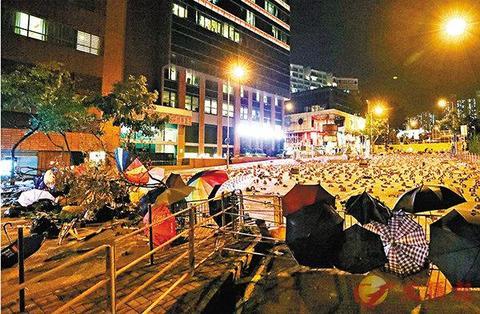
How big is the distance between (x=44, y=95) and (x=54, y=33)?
12533mm

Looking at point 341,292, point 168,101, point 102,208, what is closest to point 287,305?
point 341,292

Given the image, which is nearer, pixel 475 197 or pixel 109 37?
pixel 475 197

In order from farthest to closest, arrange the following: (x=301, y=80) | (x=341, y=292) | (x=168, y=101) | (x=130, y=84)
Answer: (x=301, y=80) → (x=168, y=101) → (x=130, y=84) → (x=341, y=292)

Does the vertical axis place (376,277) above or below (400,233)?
below

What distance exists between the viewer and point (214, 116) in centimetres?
4562

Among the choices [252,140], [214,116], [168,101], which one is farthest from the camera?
[252,140]

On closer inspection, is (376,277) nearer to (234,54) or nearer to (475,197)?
(475,197)

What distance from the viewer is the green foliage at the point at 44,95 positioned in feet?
52.4

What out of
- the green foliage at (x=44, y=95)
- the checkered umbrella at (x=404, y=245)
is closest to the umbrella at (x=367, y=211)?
the checkered umbrella at (x=404, y=245)

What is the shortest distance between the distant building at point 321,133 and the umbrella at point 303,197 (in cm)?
4378

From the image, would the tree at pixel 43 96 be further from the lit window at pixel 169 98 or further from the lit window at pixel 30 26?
the lit window at pixel 169 98

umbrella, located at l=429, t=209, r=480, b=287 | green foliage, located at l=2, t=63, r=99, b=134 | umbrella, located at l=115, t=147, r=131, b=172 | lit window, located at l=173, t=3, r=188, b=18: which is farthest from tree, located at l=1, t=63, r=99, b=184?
lit window, located at l=173, t=3, r=188, b=18

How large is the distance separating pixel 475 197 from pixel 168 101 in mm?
34083

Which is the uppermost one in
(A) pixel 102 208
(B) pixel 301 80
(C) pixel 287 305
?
(B) pixel 301 80
